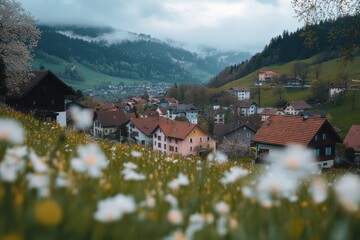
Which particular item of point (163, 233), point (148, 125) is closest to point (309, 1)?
point (163, 233)

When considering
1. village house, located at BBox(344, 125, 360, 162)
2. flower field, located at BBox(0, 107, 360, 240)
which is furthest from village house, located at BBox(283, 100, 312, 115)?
flower field, located at BBox(0, 107, 360, 240)

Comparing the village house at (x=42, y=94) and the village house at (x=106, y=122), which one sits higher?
the village house at (x=42, y=94)

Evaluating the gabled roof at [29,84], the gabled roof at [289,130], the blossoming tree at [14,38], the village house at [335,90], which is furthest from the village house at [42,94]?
the village house at [335,90]

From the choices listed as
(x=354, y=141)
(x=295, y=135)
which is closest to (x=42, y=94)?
(x=295, y=135)

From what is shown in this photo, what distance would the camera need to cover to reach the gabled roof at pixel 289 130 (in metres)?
53.4

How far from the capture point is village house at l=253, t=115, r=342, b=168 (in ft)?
175

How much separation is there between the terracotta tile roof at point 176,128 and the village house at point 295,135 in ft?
102

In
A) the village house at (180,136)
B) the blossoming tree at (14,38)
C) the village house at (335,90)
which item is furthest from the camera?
the village house at (335,90)

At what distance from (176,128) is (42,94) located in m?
45.4

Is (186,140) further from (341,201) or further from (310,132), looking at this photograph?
(341,201)

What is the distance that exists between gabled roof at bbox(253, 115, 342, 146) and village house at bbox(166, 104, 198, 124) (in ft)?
326

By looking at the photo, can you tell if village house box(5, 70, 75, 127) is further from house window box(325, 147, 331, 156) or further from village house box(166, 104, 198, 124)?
village house box(166, 104, 198, 124)

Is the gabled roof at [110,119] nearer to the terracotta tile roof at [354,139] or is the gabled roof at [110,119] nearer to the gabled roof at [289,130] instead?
the terracotta tile roof at [354,139]

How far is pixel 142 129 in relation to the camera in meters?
108
